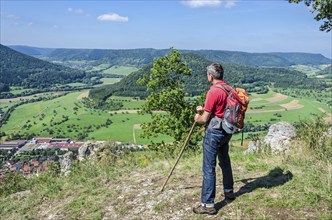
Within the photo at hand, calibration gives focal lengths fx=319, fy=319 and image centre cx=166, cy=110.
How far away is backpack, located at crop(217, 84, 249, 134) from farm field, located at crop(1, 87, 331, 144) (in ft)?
202

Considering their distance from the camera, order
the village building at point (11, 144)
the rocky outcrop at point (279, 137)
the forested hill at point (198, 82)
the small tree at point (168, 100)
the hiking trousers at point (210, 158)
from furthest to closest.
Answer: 1. the forested hill at point (198, 82)
2. the village building at point (11, 144)
3. the small tree at point (168, 100)
4. the rocky outcrop at point (279, 137)
5. the hiking trousers at point (210, 158)

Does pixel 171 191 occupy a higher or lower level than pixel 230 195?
lower

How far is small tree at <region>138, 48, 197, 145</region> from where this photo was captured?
2271cm

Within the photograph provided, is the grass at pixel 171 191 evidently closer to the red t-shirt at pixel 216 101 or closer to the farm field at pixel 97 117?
the red t-shirt at pixel 216 101

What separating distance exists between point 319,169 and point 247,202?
205cm

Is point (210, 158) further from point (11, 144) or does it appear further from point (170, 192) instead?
point (11, 144)

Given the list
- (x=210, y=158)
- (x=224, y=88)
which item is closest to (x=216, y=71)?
(x=224, y=88)

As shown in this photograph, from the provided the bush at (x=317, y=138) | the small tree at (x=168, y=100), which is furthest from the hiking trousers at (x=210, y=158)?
→ the small tree at (x=168, y=100)

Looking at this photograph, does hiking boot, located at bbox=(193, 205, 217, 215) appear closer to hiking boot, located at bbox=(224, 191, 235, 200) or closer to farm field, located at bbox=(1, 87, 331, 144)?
hiking boot, located at bbox=(224, 191, 235, 200)

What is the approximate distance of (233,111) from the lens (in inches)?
217

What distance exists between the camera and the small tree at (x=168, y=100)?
2271 centimetres

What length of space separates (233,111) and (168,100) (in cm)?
1782

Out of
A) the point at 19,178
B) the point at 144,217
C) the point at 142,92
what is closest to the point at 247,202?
the point at 144,217

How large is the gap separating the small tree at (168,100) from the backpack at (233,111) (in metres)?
16.4
